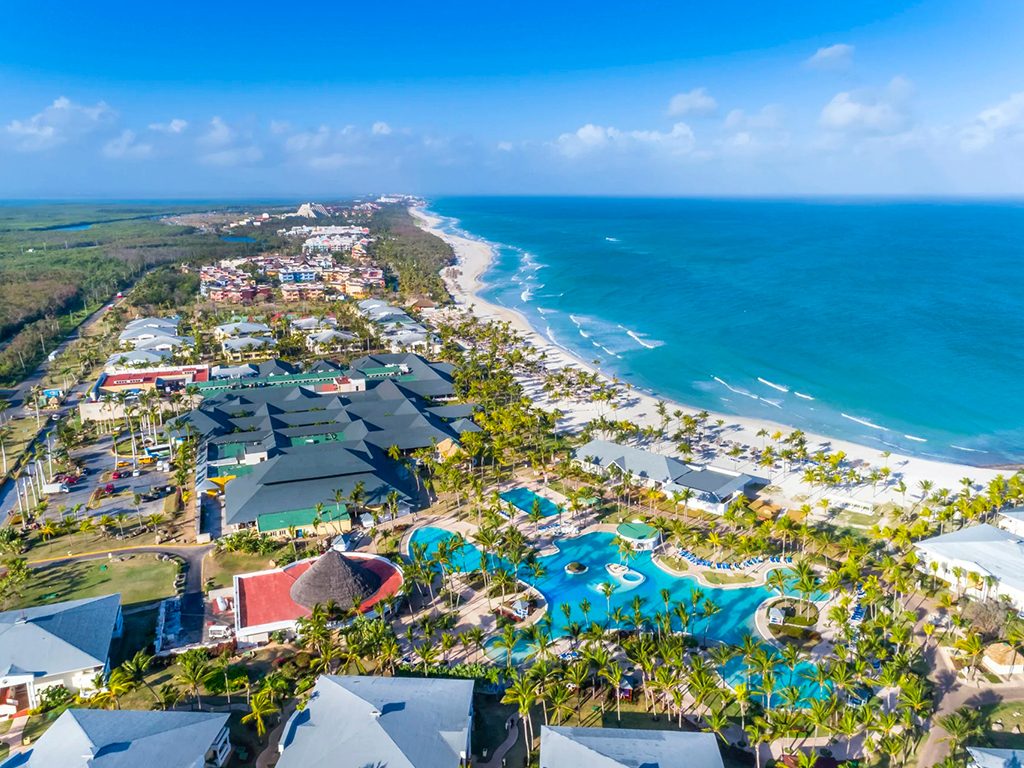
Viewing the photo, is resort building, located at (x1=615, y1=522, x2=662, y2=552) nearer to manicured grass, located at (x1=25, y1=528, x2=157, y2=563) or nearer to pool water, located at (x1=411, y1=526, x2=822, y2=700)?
pool water, located at (x1=411, y1=526, x2=822, y2=700)

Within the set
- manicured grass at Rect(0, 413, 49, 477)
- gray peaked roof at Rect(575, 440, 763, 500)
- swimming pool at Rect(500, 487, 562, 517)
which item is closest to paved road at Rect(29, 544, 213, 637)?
manicured grass at Rect(0, 413, 49, 477)

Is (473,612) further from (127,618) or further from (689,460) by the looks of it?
(689,460)

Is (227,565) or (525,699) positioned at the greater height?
(525,699)

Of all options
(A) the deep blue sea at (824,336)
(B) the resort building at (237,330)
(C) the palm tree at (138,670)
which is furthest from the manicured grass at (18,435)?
(A) the deep blue sea at (824,336)

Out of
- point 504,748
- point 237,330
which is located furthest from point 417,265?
point 504,748

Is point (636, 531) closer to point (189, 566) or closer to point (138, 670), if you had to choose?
point (189, 566)

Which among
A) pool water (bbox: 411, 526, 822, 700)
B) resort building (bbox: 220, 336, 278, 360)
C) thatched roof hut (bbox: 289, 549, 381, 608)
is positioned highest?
resort building (bbox: 220, 336, 278, 360)
